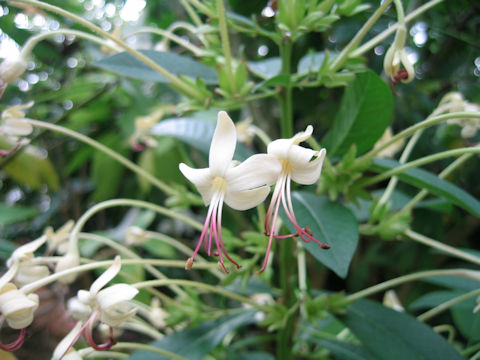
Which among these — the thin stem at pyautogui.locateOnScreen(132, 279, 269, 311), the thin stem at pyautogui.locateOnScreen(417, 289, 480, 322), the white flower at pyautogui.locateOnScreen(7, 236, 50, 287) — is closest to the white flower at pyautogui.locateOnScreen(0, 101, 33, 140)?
the white flower at pyautogui.locateOnScreen(7, 236, 50, 287)

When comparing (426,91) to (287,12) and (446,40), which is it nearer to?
(446,40)

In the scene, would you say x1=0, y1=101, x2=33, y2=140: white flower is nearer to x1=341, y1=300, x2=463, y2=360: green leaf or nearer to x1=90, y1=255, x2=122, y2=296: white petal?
x1=90, y1=255, x2=122, y2=296: white petal

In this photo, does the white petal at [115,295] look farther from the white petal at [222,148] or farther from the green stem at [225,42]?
the green stem at [225,42]

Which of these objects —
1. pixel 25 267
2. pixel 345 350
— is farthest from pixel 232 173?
pixel 345 350

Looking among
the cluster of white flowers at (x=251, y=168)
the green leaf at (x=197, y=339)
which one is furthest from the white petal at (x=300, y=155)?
the green leaf at (x=197, y=339)

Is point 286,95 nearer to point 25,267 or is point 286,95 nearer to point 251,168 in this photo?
point 251,168

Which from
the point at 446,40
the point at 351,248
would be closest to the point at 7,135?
the point at 351,248
